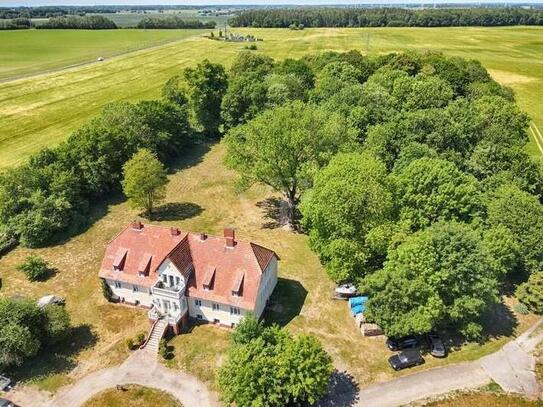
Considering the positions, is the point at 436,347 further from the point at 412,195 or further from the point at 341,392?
the point at 412,195

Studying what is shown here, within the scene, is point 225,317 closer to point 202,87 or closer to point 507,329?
point 507,329

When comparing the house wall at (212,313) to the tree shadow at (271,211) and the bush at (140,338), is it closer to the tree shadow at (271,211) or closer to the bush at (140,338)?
the bush at (140,338)

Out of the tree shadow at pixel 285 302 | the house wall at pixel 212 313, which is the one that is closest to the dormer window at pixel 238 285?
the house wall at pixel 212 313

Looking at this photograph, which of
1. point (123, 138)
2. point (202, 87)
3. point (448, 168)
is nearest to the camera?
point (448, 168)

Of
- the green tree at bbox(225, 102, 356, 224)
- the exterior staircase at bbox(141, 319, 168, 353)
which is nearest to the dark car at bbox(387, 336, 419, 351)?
the exterior staircase at bbox(141, 319, 168, 353)

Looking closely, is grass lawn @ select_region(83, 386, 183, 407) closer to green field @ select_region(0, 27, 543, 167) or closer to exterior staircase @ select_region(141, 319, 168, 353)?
exterior staircase @ select_region(141, 319, 168, 353)

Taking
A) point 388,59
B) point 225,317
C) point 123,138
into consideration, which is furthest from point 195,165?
point 388,59
